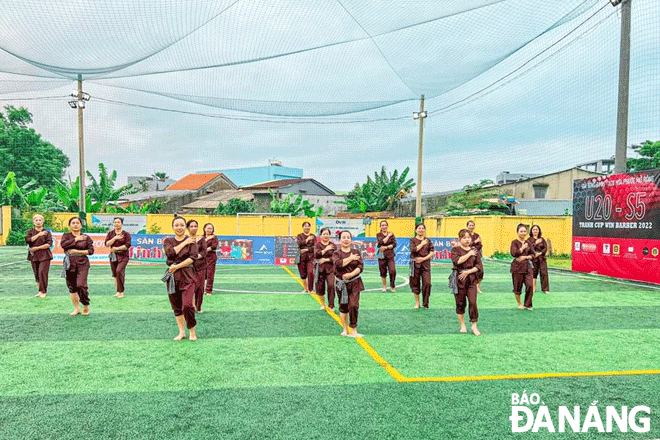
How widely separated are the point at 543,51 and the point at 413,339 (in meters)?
10.6

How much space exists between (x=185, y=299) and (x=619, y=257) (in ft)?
45.3

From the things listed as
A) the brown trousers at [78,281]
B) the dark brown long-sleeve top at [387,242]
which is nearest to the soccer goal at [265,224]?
the dark brown long-sleeve top at [387,242]

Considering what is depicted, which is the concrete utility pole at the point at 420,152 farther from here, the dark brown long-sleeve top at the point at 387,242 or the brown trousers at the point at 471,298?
the brown trousers at the point at 471,298

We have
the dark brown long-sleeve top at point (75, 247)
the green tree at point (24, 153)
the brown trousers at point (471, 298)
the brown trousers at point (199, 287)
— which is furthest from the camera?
the green tree at point (24, 153)

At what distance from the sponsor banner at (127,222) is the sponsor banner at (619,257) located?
62.4ft

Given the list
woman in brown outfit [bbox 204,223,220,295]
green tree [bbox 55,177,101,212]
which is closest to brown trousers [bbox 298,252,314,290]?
woman in brown outfit [bbox 204,223,220,295]

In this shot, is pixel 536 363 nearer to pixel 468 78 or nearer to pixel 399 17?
pixel 399 17

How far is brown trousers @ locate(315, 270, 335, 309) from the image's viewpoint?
373 inches

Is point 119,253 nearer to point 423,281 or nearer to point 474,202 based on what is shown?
point 423,281

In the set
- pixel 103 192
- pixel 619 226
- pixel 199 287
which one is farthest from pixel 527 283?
pixel 103 192

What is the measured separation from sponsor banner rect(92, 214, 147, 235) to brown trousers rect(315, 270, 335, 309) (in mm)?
15533

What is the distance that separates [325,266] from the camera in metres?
9.52

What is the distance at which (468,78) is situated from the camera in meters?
15.0

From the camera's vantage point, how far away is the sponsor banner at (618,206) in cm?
1384
